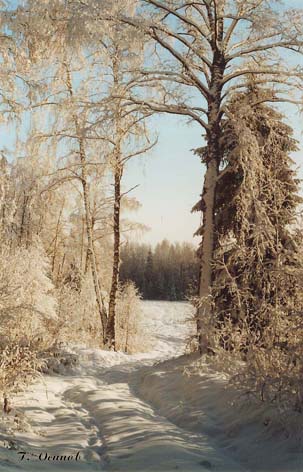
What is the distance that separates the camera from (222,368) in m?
7.07

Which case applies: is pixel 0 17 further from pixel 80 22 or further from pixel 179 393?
pixel 179 393

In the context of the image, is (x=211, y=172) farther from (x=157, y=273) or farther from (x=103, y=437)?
(x=157, y=273)

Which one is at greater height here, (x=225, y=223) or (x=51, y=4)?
(x=51, y=4)

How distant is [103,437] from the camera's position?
5.08m

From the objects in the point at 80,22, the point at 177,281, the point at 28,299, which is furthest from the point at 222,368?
the point at 177,281

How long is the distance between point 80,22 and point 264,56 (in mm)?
4218

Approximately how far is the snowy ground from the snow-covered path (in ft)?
0.03

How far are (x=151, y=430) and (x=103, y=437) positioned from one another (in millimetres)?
563

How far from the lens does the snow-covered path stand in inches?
159

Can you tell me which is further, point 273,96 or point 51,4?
point 273,96
